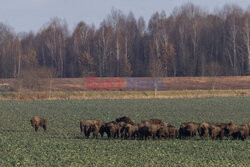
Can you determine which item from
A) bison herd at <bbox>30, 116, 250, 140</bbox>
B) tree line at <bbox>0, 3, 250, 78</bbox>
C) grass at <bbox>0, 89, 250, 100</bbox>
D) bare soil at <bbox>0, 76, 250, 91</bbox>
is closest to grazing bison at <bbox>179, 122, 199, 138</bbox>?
bison herd at <bbox>30, 116, 250, 140</bbox>

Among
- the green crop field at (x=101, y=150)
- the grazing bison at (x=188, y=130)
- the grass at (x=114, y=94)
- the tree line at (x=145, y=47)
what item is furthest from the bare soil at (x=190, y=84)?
the grazing bison at (x=188, y=130)

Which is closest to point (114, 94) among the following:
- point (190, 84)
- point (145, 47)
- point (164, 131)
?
point (190, 84)

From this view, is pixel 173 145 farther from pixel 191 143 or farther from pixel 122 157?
pixel 122 157

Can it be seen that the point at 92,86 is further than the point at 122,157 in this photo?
Yes

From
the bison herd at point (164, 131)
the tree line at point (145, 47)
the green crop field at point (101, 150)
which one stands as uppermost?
the tree line at point (145, 47)

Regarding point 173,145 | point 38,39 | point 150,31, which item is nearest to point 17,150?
point 173,145

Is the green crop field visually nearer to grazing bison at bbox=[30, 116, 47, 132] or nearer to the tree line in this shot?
grazing bison at bbox=[30, 116, 47, 132]

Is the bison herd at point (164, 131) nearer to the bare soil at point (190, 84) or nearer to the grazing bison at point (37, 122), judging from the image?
the grazing bison at point (37, 122)

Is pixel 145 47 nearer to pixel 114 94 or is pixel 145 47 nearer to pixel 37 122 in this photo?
pixel 114 94

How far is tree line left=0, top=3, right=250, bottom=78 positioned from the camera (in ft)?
256

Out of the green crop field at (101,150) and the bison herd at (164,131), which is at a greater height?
the bison herd at (164,131)

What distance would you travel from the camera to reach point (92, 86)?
2655 inches

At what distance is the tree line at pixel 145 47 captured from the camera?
78.0 metres

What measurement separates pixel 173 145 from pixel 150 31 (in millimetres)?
71636
